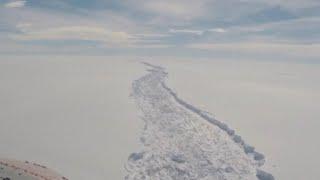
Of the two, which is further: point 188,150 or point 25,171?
point 188,150

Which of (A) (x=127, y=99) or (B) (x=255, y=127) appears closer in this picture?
(B) (x=255, y=127)

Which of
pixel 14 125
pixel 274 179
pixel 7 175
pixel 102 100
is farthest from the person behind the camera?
pixel 102 100

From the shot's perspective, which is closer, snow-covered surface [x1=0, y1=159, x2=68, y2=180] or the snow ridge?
snow-covered surface [x1=0, y1=159, x2=68, y2=180]

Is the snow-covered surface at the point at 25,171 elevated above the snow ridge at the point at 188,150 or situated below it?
above

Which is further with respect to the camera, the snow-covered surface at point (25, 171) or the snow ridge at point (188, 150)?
the snow ridge at point (188, 150)

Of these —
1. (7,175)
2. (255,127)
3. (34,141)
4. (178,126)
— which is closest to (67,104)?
(178,126)

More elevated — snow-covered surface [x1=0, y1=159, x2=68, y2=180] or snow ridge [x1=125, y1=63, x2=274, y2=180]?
snow-covered surface [x1=0, y1=159, x2=68, y2=180]

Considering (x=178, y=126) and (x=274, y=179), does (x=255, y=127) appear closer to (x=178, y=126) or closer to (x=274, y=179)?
(x=178, y=126)

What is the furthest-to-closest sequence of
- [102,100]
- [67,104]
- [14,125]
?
[102,100] → [67,104] → [14,125]
